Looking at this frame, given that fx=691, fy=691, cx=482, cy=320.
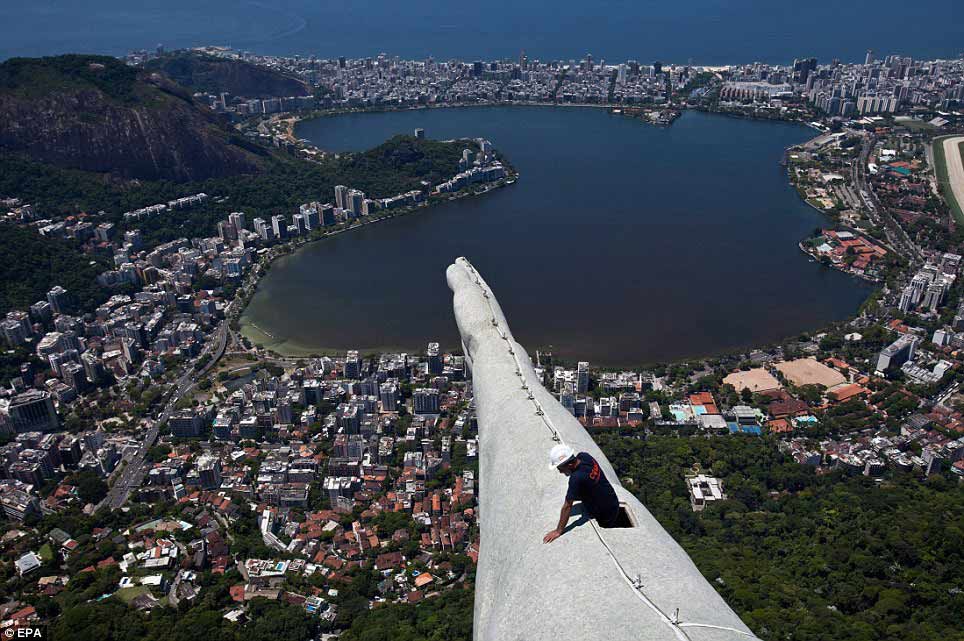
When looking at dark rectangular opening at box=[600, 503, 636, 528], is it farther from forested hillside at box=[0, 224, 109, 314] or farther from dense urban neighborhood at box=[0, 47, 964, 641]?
forested hillside at box=[0, 224, 109, 314]

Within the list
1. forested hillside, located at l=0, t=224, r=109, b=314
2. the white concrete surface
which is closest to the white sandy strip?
the white concrete surface

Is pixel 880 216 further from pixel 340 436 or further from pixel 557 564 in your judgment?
pixel 557 564

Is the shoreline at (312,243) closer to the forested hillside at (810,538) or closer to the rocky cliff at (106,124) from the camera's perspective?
the rocky cliff at (106,124)

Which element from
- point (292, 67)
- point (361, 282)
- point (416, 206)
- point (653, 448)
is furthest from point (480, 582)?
point (292, 67)

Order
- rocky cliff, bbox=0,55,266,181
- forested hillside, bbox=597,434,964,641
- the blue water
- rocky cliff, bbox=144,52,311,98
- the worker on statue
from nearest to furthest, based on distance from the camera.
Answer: the worker on statue → forested hillside, bbox=597,434,964,641 → rocky cliff, bbox=0,55,266,181 → rocky cliff, bbox=144,52,311,98 → the blue water

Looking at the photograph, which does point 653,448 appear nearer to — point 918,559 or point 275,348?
point 918,559

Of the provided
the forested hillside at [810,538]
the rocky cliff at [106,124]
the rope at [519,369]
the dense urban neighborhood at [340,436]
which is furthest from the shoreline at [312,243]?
the rope at [519,369]

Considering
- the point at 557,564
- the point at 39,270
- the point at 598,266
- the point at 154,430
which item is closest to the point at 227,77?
the point at 39,270
